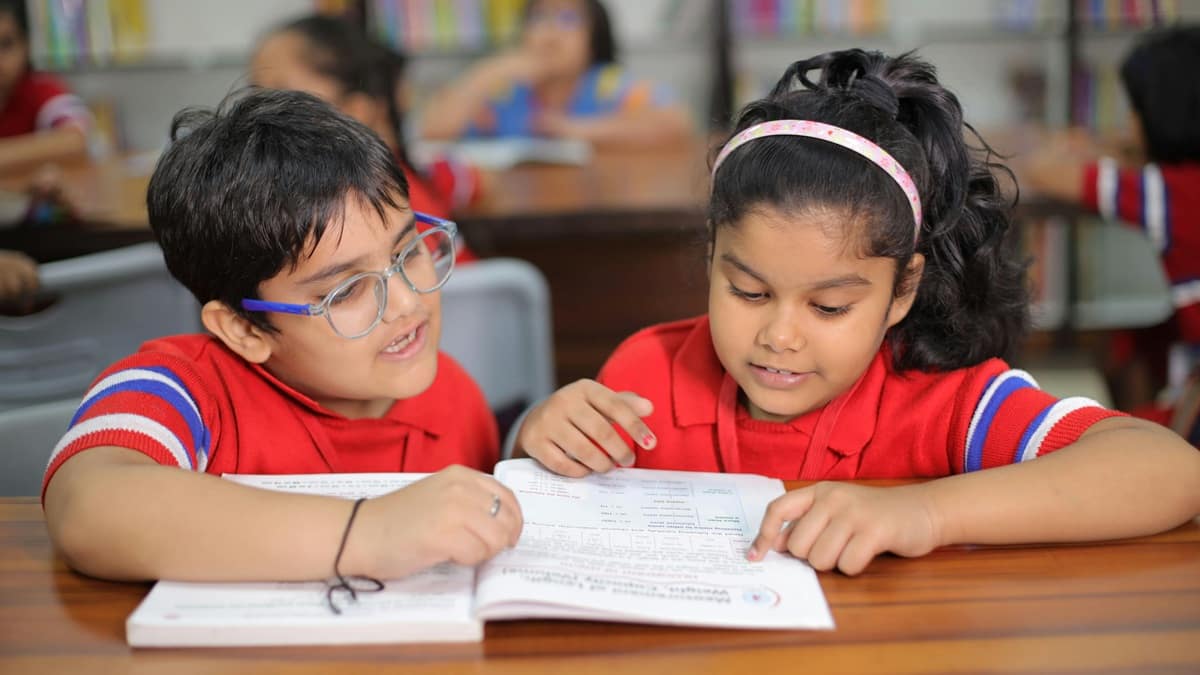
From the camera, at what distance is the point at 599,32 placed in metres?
4.05

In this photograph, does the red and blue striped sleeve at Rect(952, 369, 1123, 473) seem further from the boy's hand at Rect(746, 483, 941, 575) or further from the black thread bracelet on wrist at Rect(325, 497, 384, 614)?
the black thread bracelet on wrist at Rect(325, 497, 384, 614)

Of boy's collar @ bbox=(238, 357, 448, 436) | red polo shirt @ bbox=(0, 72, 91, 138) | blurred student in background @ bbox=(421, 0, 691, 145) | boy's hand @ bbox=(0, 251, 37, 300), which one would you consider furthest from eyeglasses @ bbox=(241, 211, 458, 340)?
blurred student in background @ bbox=(421, 0, 691, 145)

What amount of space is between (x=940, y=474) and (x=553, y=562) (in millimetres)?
504

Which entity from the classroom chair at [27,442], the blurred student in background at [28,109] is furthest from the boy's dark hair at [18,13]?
the classroom chair at [27,442]

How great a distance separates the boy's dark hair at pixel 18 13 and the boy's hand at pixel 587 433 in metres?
2.84

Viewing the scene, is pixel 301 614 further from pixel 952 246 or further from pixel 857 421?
pixel 952 246

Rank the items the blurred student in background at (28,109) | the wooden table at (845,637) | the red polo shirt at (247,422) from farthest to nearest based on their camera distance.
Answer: the blurred student in background at (28,109), the red polo shirt at (247,422), the wooden table at (845,637)

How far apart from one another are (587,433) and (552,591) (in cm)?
29

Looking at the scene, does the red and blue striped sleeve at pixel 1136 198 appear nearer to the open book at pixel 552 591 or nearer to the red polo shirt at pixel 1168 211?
the red polo shirt at pixel 1168 211

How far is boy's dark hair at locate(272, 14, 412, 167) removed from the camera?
2525 millimetres

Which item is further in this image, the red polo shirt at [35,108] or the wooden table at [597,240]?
the red polo shirt at [35,108]

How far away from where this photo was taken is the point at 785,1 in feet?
13.8

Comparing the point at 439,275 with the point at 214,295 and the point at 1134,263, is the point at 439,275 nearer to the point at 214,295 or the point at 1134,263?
the point at 214,295

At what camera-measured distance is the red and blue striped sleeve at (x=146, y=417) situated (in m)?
0.94
